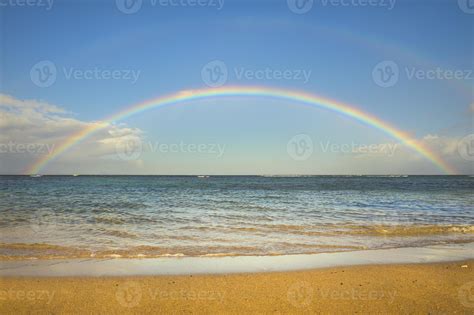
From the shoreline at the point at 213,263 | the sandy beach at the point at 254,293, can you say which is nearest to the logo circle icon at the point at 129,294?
the sandy beach at the point at 254,293

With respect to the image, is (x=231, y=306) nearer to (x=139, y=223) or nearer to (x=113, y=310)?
(x=113, y=310)

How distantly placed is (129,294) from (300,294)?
2993 millimetres

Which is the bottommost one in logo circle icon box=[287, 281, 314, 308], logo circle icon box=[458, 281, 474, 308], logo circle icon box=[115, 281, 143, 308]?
logo circle icon box=[115, 281, 143, 308]

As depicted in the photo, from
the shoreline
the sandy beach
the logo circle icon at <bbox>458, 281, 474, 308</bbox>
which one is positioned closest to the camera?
the sandy beach

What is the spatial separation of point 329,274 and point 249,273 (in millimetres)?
1712

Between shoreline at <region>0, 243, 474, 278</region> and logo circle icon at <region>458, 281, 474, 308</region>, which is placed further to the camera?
shoreline at <region>0, 243, 474, 278</region>

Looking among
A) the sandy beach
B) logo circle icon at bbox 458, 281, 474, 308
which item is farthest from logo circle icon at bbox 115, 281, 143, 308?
logo circle icon at bbox 458, 281, 474, 308

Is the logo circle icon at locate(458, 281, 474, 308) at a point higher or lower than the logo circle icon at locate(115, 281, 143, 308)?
higher

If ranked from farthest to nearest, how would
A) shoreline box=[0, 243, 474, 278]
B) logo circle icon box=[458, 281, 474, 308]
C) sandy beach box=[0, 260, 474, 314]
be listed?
shoreline box=[0, 243, 474, 278] → logo circle icon box=[458, 281, 474, 308] → sandy beach box=[0, 260, 474, 314]

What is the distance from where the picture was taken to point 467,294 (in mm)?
6648

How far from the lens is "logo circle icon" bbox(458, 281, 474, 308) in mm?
6188

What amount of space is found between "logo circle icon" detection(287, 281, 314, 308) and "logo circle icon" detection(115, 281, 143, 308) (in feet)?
8.42

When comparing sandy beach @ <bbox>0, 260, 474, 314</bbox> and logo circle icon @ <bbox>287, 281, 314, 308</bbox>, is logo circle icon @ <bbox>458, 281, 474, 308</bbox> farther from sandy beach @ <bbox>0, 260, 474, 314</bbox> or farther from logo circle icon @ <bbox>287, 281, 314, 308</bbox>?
logo circle icon @ <bbox>287, 281, 314, 308</bbox>

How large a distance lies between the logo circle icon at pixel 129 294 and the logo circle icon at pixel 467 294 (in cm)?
537
